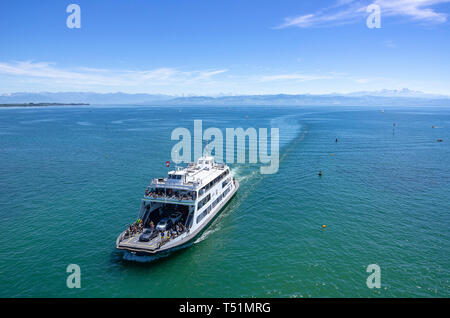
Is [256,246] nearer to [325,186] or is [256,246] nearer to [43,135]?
[325,186]

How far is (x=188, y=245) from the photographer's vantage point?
130 feet

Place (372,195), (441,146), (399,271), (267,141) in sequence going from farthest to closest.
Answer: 1. (267,141)
2. (441,146)
3. (372,195)
4. (399,271)

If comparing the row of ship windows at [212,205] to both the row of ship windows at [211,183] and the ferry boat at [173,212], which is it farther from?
the row of ship windows at [211,183]

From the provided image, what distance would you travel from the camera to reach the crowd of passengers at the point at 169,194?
4319 cm

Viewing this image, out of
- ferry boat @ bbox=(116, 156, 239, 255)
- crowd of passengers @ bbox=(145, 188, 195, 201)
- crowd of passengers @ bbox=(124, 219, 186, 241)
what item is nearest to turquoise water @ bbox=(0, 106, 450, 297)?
ferry boat @ bbox=(116, 156, 239, 255)

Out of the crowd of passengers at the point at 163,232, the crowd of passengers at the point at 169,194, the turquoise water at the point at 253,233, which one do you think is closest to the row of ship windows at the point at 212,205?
the turquoise water at the point at 253,233

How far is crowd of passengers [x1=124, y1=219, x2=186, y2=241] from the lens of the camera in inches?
1499

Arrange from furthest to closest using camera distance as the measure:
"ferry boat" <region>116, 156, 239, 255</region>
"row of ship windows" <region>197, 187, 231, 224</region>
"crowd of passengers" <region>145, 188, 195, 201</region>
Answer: "row of ship windows" <region>197, 187, 231, 224</region> → "crowd of passengers" <region>145, 188, 195, 201</region> → "ferry boat" <region>116, 156, 239, 255</region>

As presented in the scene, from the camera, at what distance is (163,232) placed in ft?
127

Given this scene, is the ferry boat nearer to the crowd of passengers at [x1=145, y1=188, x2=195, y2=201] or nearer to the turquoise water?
the crowd of passengers at [x1=145, y1=188, x2=195, y2=201]
